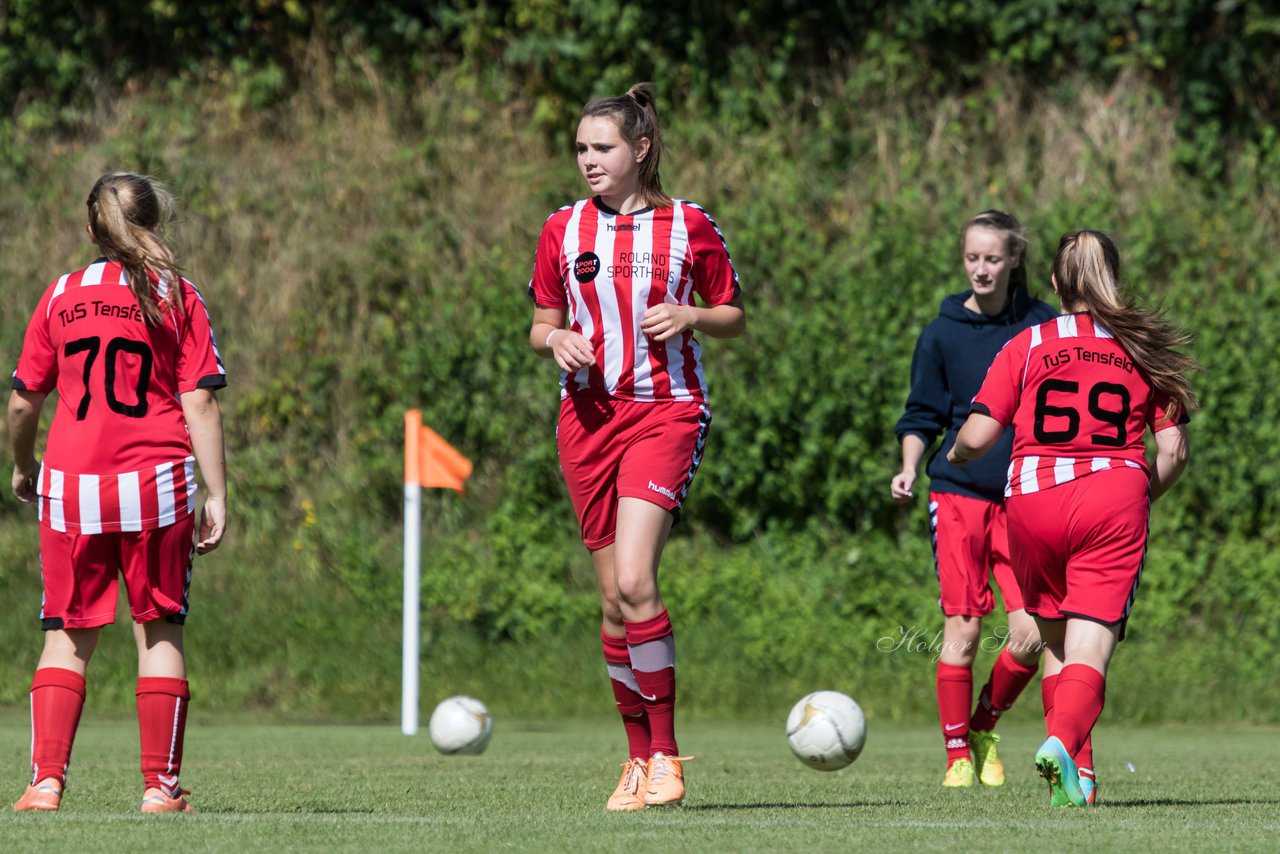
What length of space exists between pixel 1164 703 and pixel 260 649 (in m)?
6.05

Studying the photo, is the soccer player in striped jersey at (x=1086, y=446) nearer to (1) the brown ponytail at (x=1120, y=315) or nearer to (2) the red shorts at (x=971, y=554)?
(1) the brown ponytail at (x=1120, y=315)

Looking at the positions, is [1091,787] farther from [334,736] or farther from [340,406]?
[340,406]

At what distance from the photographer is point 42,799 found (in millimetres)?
5113

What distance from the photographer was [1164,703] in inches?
460

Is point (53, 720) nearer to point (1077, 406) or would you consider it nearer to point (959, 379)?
point (1077, 406)

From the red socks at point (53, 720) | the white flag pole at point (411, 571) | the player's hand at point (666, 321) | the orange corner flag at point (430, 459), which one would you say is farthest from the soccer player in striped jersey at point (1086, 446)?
the orange corner flag at point (430, 459)

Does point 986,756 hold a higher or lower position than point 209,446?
lower

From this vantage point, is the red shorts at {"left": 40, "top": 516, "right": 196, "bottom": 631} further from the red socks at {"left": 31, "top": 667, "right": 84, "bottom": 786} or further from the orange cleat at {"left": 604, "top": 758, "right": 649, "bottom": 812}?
the orange cleat at {"left": 604, "top": 758, "right": 649, "bottom": 812}

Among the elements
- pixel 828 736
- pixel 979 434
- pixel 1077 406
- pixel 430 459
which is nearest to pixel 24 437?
pixel 828 736

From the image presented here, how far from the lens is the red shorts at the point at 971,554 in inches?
265

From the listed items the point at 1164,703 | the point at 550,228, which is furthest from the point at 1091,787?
the point at 1164,703

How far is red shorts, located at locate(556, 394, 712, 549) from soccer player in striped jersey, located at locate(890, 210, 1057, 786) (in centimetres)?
146

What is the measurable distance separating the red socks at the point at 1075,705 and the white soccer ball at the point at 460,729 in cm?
297

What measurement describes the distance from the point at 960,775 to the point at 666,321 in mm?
2279
